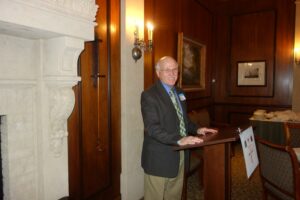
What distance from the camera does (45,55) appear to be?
1730 mm

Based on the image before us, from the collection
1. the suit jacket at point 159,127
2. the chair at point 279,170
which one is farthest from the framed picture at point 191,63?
the chair at point 279,170

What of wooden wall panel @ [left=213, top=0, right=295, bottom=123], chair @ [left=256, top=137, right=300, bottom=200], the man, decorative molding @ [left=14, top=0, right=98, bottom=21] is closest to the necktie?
the man

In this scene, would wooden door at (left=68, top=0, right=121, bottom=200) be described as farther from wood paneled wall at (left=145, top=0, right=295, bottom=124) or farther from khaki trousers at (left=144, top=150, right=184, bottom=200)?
wood paneled wall at (left=145, top=0, right=295, bottom=124)

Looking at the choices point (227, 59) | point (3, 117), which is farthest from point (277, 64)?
point (3, 117)

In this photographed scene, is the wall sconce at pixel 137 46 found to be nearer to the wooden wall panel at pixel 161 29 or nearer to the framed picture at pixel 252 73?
the wooden wall panel at pixel 161 29

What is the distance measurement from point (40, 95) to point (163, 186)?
1.23 m

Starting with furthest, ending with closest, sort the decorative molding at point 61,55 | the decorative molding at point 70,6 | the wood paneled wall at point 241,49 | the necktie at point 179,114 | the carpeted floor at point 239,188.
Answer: the wood paneled wall at point 241,49, the carpeted floor at point 239,188, the necktie at point 179,114, the decorative molding at point 61,55, the decorative molding at point 70,6

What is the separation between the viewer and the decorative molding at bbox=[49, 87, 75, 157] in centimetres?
173

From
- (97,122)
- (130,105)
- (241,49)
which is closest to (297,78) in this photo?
(241,49)

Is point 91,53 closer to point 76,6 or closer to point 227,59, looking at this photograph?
point 76,6

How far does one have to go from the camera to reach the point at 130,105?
276cm

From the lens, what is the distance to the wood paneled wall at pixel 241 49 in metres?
5.29

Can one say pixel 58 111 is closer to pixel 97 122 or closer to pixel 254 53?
pixel 97 122

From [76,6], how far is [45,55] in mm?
407
